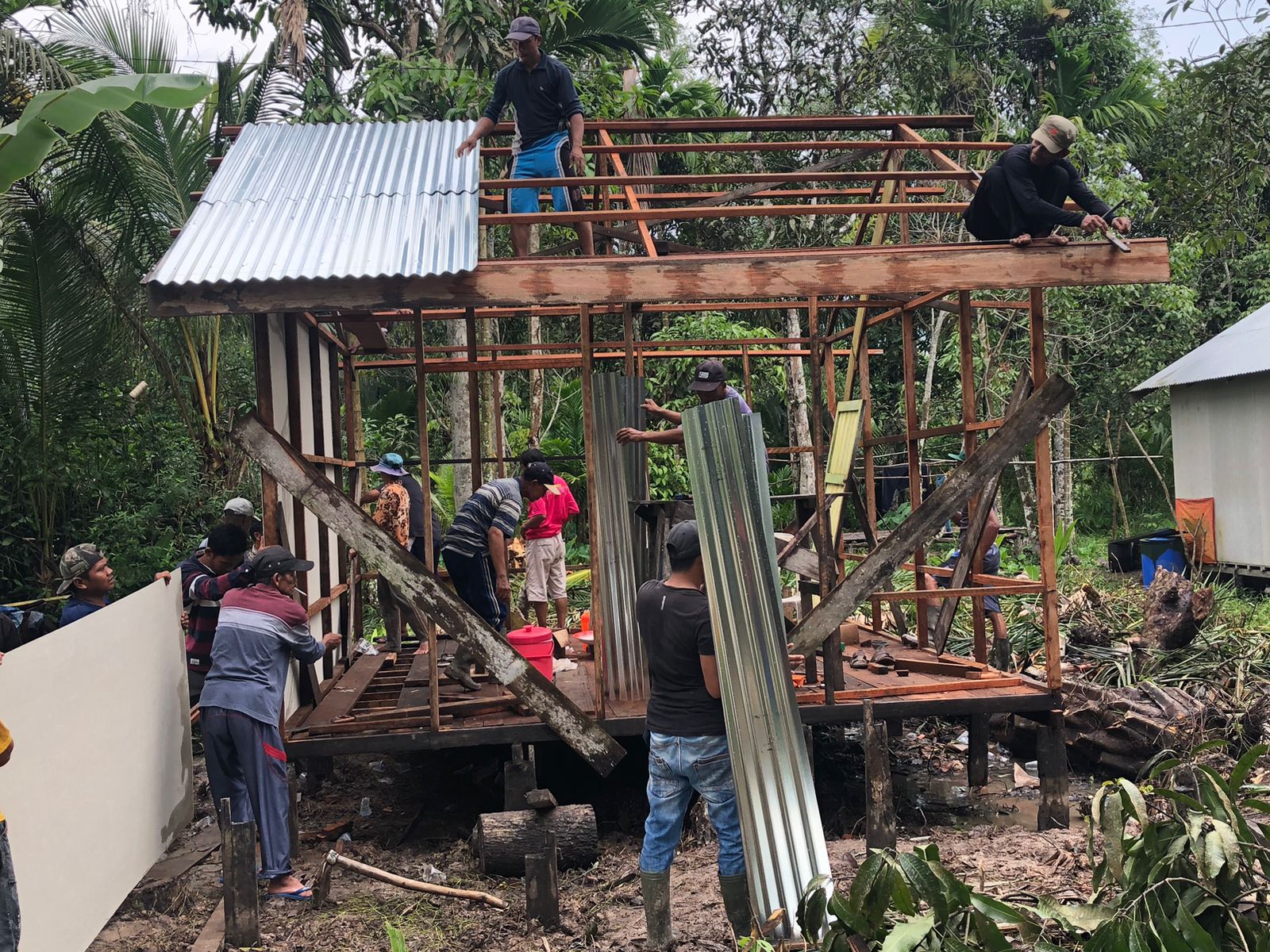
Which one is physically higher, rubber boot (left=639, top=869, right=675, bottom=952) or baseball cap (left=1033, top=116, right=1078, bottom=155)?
baseball cap (left=1033, top=116, right=1078, bottom=155)

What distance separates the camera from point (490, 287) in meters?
5.89

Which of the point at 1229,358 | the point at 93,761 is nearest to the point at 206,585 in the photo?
the point at 93,761

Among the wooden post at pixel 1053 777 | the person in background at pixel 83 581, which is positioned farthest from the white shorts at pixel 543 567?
the wooden post at pixel 1053 777

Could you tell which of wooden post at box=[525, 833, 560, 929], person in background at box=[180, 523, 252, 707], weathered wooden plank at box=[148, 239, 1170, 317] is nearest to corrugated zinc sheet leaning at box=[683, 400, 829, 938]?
weathered wooden plank at box=[148, 239, 1170, 317]

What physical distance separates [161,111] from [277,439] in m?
6.44

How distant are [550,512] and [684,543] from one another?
17.0 ft

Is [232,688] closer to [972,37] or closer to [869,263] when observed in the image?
[869,263]

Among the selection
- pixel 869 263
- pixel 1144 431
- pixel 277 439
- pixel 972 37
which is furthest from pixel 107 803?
pixel 1144 431

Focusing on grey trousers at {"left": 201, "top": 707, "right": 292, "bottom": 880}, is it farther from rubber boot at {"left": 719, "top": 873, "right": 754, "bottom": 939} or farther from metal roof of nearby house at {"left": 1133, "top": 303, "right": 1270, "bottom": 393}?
metal roof of nearby house at {"left": 1133, "top": 303, "right": 1270, "bottom": 393}

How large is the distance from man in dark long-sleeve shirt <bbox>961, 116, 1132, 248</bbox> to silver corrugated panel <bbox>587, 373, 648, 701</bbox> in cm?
232

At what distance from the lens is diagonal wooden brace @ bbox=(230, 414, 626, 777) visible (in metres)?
6.11

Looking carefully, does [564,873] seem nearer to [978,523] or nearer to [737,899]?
[737,899]

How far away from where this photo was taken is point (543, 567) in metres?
9.71

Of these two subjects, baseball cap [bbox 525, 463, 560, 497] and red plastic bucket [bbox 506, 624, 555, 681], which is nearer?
red plastic bucket [bbox 506, 624, 555, 681]
